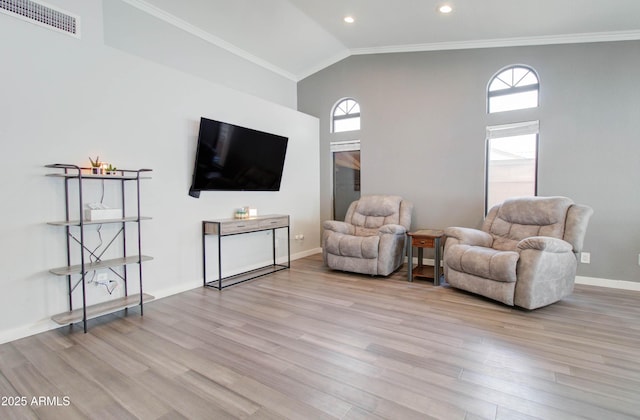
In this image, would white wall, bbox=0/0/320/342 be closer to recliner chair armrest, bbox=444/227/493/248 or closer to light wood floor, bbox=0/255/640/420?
light wood floor, bbox=0/255/640/420

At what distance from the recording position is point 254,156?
4293mm

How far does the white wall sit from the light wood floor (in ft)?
1.38

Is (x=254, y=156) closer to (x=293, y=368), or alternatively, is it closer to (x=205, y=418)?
(x=293, y=368)

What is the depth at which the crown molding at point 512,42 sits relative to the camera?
3592 mm

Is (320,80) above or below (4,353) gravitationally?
above

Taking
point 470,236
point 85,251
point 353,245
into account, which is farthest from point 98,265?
point 470,236

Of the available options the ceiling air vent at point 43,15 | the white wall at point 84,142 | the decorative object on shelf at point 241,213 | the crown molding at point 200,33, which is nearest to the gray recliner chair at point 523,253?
the decorative object on shelf at point 241,213

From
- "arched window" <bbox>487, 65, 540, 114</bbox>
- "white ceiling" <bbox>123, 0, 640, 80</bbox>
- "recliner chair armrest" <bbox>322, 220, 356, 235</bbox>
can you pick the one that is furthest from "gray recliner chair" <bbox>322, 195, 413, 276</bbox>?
"white ceiling" <bbox>123, 0, 640, 80</bbox>

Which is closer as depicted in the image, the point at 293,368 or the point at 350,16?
the point at 293,368

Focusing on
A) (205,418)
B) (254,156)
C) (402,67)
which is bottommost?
(205,418)

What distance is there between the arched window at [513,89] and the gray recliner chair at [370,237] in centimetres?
179

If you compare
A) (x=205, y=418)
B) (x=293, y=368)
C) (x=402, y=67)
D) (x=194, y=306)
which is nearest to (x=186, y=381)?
(x=205, y=418)

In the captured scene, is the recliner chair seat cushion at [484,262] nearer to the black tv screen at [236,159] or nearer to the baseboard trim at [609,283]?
the baseboard trim at [609,283]

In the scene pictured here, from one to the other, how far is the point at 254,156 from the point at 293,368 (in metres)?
2.93
